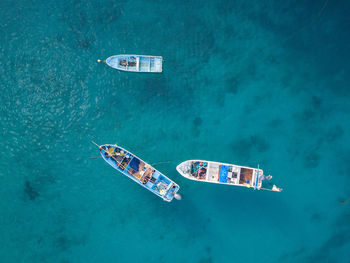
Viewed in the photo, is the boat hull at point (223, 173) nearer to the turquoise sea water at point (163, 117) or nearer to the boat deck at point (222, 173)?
the boat deck at point (222, 173)

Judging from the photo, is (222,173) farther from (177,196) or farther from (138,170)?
(138,170)

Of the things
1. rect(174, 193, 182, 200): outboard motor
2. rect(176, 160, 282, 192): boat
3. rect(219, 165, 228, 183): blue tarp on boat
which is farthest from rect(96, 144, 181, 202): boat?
rect(219, 165, 228, 183): blue tarp on boat

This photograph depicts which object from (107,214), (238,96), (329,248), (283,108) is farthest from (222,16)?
(329,248)

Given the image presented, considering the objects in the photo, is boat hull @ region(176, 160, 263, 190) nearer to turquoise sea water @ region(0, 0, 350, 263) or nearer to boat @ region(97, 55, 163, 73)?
turquoise sea water @ region(0, 0, 350, 263)

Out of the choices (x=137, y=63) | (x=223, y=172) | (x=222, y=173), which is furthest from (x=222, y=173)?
(x=137, y=63)

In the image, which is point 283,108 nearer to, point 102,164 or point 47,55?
point 102,164

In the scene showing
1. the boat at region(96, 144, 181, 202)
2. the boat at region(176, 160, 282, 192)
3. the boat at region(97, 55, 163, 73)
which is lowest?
the boat at region(96, 144, 181, 202)
